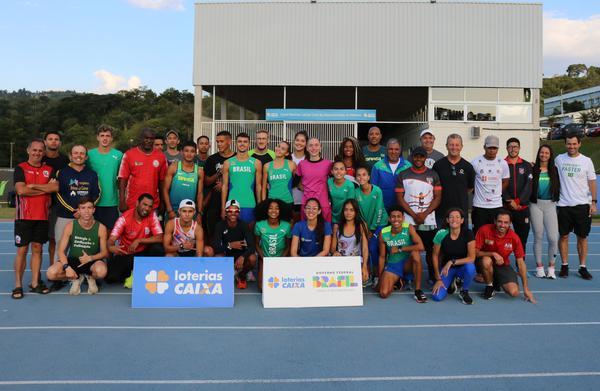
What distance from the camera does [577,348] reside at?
12.9ft

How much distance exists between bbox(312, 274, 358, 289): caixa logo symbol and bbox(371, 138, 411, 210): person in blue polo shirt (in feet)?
4.35

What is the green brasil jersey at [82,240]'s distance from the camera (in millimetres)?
5594

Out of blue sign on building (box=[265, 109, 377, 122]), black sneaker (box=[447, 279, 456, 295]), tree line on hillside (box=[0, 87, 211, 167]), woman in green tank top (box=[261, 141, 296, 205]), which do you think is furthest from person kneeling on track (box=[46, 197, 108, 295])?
tree line on hillside (box=[0, 87, 211, 167])

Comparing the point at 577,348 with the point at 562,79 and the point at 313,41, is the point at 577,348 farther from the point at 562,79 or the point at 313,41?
the point at 562,79

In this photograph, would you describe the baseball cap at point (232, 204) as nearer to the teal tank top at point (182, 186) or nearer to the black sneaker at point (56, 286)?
the teal tank top at point (182, 186)

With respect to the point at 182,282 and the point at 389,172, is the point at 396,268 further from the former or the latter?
the point at 182,282

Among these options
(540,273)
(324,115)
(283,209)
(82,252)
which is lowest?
(540,273)

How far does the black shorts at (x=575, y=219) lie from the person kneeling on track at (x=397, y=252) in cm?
252

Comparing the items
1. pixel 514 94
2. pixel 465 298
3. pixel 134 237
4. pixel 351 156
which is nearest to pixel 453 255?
pixel 465 298

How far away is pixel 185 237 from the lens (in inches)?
230

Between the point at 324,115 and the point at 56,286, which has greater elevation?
the point at 324,115

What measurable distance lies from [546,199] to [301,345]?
4.46 metres

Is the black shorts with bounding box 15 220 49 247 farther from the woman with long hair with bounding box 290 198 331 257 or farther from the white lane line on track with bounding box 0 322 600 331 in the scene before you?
the woman with long hair with bounding box 290 198 331 257

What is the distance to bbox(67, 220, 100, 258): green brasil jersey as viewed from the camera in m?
5.59
